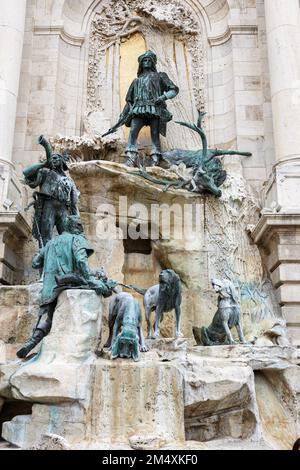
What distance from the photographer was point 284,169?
37.1 feet

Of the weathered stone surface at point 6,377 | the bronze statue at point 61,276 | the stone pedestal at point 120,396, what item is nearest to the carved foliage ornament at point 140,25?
the bronze statue at point 61,276

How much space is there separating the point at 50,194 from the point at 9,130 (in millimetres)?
3491

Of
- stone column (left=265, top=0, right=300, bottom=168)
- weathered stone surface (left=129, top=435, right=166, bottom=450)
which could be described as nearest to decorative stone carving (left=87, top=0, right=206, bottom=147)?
stone column (left=265, top=0, right=300, bottom=168)

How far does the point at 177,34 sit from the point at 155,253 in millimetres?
7857

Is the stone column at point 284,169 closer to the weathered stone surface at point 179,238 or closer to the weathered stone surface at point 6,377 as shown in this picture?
the weathered stone surface at point 179,238

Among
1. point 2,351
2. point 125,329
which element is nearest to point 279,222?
point 125,329

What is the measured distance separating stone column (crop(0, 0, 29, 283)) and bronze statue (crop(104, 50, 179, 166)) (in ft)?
8.32

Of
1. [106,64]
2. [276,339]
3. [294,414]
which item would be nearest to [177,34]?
[106,64]

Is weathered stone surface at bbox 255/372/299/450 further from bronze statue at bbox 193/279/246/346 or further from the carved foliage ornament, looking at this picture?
the carved foliage ornament

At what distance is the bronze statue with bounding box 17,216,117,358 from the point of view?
270 inches

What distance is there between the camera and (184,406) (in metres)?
6.24

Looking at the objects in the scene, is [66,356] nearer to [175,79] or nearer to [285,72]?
[285,72]

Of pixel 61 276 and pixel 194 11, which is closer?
pixel 61 276

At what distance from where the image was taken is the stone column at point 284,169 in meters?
10.2
